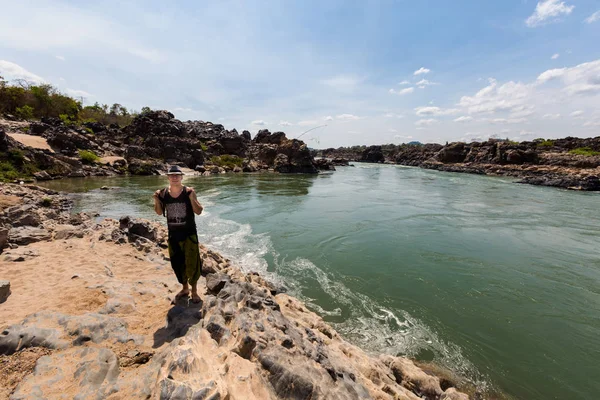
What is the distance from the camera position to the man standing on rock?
14.9 ft

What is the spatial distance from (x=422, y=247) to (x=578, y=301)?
5.19 meters

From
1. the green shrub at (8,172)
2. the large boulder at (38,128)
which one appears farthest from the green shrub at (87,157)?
the green shrub at (8,172)

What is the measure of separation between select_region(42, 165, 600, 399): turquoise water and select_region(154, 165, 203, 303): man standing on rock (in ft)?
13.8

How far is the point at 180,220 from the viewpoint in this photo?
4.61m

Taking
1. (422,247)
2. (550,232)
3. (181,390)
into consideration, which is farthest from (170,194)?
(550,232)

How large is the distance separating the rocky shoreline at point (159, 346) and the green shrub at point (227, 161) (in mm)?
50170

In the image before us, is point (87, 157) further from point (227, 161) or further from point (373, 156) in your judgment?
point (373, 156)

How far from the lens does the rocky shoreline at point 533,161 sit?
126 ft

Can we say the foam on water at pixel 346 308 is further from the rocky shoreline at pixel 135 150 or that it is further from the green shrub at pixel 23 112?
the green shrub at pixel 23 112

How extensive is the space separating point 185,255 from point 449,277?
9.05m

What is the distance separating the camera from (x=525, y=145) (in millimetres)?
61094

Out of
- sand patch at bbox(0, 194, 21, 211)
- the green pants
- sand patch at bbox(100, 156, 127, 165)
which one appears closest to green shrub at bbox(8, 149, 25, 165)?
sand patch at bbox(100, 156, 127, 165)

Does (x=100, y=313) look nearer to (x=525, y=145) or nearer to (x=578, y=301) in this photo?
(x=578, y=301)

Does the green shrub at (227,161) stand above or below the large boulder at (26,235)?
above
